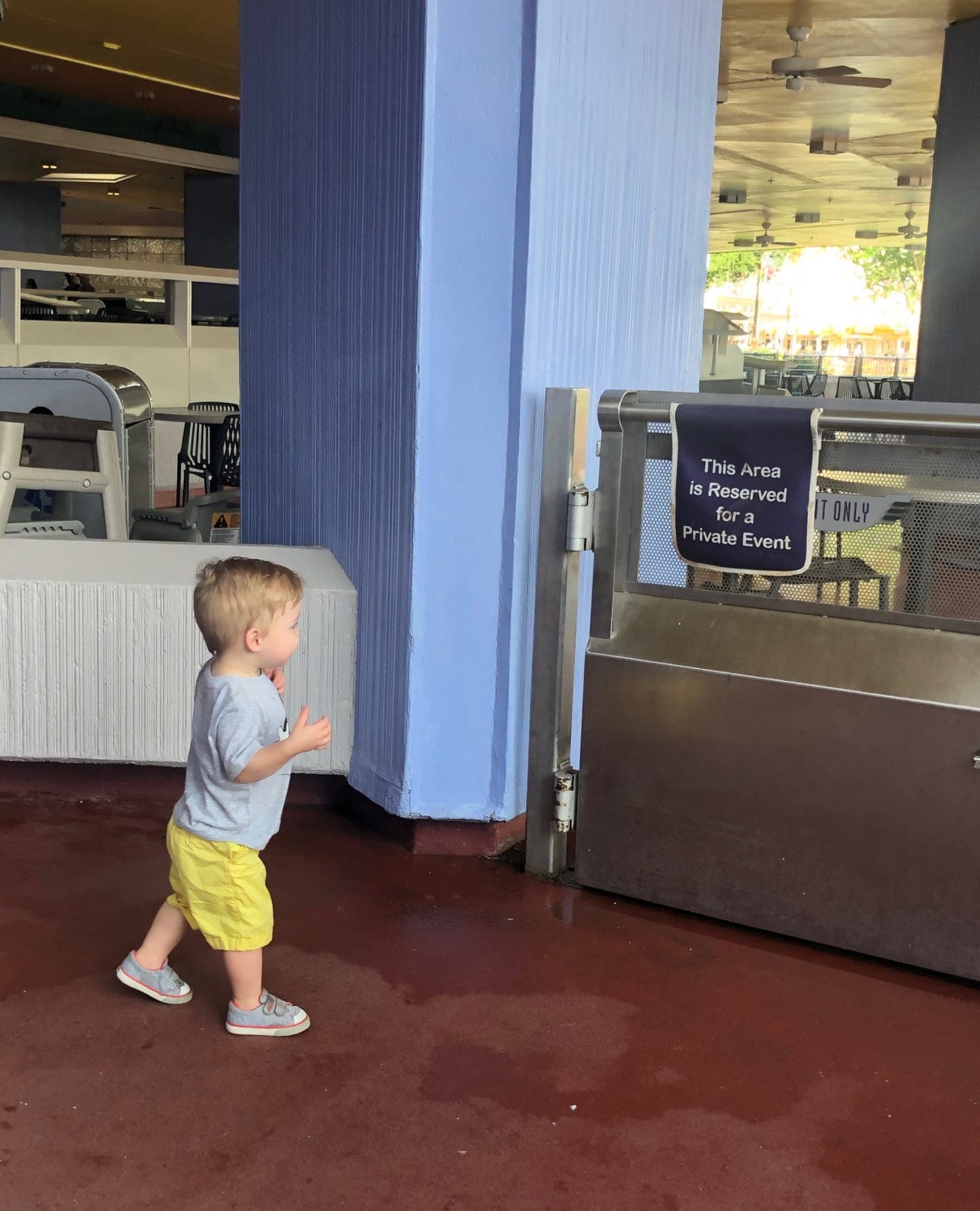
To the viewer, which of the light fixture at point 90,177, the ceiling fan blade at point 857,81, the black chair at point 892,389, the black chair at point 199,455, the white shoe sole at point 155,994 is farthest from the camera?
the light fixture at point 90,177

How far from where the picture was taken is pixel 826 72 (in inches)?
313

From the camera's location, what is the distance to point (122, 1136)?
1.90 m

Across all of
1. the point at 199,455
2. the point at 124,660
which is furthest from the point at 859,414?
the point at 199,455

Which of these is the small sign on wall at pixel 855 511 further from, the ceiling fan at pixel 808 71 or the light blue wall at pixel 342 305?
the ceiling fan at pixel 808 71

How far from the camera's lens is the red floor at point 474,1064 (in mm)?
1828

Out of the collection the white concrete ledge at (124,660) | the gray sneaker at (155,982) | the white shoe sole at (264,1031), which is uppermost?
the white concrete ledge at (124,660)

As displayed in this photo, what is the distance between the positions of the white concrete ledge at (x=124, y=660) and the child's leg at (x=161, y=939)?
0.85 m

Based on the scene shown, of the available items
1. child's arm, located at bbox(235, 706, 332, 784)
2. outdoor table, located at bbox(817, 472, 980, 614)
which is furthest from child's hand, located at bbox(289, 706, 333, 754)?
outdoor table, located at bbox(817, 472, 980, 614)

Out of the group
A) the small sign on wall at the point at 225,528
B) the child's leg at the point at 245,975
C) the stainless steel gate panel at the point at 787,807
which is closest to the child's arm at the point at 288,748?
the child's leg at the point at 245,975

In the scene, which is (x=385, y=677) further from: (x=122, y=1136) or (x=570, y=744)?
(x=122, y=1136)

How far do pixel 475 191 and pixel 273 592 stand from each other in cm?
120

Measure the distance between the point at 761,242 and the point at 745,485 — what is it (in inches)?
1091

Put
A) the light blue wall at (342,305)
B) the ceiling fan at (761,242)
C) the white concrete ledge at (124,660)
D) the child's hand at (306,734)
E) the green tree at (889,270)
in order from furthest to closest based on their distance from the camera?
the green tree at (889,270) → the ceiling fan at (761,242) → the white concrete ledge at (124,660) → the light blue wall at (342,305) → the child's hand at (306,734)

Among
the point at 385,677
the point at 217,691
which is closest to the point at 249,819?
the point at 217,691
